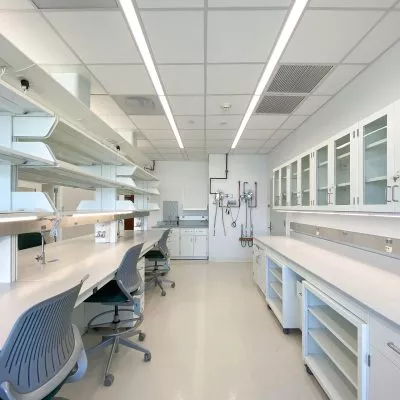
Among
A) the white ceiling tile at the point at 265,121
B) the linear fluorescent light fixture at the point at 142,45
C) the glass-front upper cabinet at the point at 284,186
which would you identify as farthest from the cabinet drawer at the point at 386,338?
the white ceiling tile at the point at 265,121

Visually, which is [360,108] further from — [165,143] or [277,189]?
[165,143]

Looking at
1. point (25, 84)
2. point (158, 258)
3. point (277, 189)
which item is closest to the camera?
point (25, 84)

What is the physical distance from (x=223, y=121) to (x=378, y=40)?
229cm

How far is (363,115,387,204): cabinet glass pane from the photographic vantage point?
1.94 m

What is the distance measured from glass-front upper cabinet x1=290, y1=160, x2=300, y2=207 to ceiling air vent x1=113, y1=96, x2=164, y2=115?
1952mm

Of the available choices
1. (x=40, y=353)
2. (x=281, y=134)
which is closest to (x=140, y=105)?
(x=281, y=134)

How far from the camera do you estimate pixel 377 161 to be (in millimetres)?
2062

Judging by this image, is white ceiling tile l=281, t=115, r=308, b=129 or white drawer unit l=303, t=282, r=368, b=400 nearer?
white drawer unit l=303, t=282, r=368, b=400

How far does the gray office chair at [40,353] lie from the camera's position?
1035 mm

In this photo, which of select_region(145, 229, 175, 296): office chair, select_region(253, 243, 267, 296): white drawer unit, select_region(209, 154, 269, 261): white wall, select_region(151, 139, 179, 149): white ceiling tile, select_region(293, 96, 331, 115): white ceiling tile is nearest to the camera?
select_region(293, 96, 331, 115): white ceiling tile

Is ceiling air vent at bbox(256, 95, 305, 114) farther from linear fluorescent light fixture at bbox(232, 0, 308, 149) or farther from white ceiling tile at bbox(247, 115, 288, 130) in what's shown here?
white ceiling tile at bbox(247, 115, 288, 130)

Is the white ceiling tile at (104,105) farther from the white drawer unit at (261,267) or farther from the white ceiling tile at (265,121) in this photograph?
the white drawer unit at (261,267)

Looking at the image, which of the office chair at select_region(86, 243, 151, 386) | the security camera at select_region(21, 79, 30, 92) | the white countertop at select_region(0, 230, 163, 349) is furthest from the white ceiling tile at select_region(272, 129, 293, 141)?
the security camera at select_region(21, 79, 30, 92)

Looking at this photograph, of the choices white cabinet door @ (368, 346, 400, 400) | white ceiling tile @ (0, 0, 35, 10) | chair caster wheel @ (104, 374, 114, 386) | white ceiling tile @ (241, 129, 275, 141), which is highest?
white ceiling tile @ (0, 0, 35, 10)
